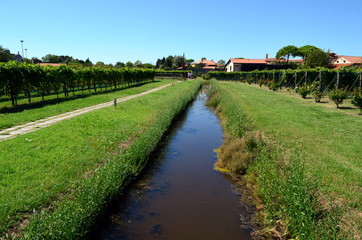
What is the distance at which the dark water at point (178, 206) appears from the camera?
16.3ft

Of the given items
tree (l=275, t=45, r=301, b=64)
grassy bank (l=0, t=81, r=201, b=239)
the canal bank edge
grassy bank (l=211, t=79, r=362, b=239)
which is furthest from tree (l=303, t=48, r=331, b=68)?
grassy bank (l=0, t=81, r=201, b=239)

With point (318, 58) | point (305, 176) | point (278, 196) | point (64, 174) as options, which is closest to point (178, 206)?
point (278, 196)

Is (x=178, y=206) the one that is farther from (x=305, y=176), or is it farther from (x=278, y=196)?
(x=305, y=176)

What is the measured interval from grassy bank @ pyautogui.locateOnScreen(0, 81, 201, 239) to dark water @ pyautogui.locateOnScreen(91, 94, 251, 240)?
46 cm

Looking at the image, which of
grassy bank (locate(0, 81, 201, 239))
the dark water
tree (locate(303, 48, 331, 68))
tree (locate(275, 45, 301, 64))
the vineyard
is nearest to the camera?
grassy bank (locate(0, 81, 201, 239))

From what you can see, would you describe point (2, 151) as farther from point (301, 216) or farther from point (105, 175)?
point (301, 216)

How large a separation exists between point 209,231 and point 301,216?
1.76 m

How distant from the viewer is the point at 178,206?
5.94 meters

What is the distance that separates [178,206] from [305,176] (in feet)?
9.12

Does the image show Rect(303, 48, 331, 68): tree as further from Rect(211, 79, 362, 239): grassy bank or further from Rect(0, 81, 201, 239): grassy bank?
Rect(0, 81, 201, 239): grassy bank

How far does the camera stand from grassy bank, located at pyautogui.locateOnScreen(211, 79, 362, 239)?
13.6 feet

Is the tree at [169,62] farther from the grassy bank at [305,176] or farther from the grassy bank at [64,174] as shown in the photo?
the grassy bank at [64,174]

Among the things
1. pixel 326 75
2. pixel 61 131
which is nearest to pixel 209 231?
pixel 61 131

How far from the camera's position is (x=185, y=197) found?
6.38m
